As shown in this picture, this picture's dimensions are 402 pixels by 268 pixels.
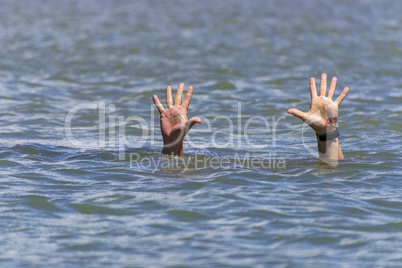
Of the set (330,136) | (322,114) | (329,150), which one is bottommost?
(329,150)

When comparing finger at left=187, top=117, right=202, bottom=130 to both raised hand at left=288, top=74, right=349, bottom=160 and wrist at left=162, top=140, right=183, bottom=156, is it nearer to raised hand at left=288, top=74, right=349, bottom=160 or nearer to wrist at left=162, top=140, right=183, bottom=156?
wrist at left=162, top=140, right=183, bottom=156

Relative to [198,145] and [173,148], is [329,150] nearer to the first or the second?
[173,148]

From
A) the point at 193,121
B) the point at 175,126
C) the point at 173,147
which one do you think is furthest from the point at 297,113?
the point at 173,147

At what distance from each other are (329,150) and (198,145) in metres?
1.82

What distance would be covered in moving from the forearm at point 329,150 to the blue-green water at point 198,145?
0.19m

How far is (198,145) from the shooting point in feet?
24.1

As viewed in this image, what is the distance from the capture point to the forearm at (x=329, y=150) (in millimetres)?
6125

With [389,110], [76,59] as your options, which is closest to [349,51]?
[389,110]

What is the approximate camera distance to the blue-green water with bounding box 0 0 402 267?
439 cm

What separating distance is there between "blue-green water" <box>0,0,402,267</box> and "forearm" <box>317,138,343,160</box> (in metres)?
0.19

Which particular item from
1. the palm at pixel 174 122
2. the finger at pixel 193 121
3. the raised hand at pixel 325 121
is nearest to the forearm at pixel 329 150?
the raised hand at pixel 325 121

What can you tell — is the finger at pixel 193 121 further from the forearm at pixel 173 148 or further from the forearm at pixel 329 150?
the forearm at pixel 329 150

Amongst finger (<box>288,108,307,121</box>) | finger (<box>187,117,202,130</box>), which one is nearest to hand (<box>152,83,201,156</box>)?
finger (<box>187,117,202,130</box>)

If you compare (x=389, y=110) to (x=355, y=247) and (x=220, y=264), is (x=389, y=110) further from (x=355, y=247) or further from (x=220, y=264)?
(x=220, y=264)
